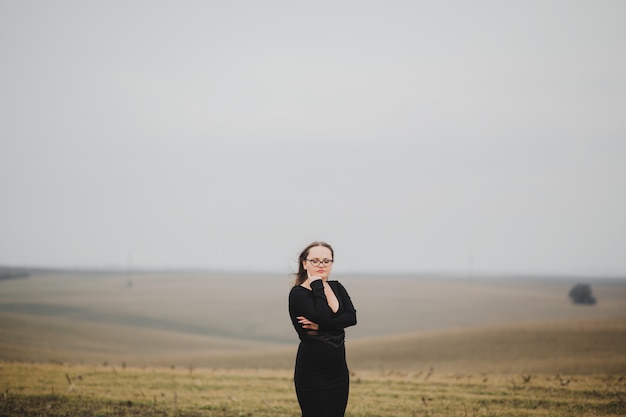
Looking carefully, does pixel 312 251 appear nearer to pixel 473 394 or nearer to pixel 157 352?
pixel 473 394

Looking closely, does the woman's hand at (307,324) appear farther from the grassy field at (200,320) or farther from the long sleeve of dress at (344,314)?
the grassy field at (200,320)

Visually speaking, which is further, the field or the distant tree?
the distant tree

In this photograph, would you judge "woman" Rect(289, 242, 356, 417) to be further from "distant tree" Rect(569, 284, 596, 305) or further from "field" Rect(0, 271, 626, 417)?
"distant tree" Rect(569, 284, 596, 305)

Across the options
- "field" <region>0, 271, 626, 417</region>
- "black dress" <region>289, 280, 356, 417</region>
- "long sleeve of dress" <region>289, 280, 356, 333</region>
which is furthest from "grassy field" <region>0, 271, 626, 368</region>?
"long sleeve of dress" <region>289, 280, 356, 333</region>

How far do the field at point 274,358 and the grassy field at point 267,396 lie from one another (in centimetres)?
4

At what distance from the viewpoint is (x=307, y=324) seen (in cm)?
463

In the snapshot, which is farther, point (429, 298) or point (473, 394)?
point (429, 298)

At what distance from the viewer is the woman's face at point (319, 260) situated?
477 centimetres

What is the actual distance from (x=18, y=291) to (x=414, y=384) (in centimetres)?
11085

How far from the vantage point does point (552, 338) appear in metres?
35.9

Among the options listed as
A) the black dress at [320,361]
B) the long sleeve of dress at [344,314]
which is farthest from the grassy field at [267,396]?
the long sleeve of dress at [344,314]

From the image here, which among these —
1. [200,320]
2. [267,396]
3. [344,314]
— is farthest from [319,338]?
[200,320]

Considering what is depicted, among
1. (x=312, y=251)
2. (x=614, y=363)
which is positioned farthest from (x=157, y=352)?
(x=312, y=251)

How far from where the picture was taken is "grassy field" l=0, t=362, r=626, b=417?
9328 mm
